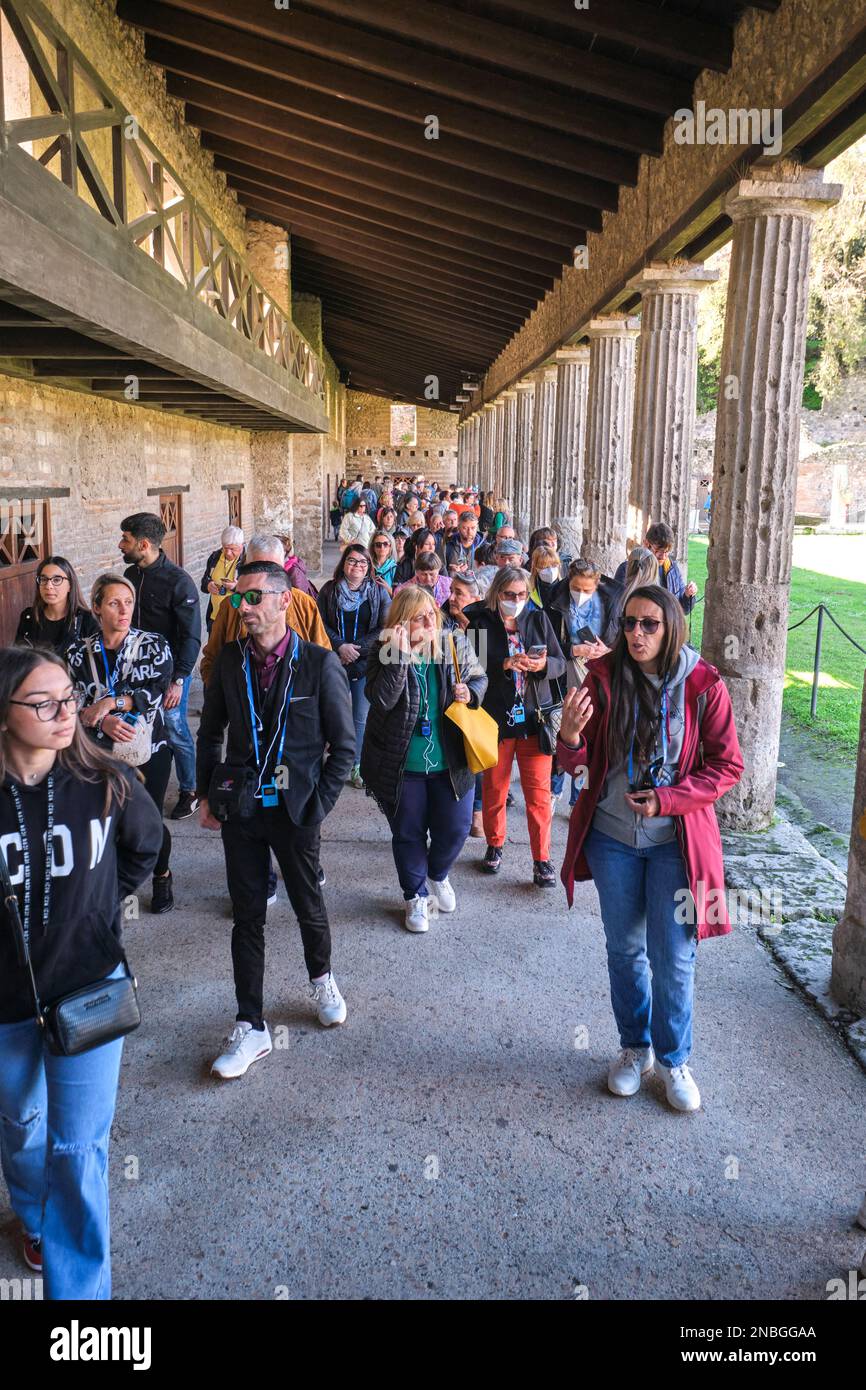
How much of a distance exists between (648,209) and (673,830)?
725cm

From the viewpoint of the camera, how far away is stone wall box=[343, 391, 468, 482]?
45781 mm

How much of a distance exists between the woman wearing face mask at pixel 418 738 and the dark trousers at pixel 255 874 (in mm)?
1078

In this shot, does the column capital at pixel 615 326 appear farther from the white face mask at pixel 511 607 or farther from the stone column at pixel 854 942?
the stone column at pixel 854 942

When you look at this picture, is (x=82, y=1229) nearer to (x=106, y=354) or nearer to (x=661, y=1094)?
(x=661, y=1094)

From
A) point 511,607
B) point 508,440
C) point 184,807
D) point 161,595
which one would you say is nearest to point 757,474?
point 511,607

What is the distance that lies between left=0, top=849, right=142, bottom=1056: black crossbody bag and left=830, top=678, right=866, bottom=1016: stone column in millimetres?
3202

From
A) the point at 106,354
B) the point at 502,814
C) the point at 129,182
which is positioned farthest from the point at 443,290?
the point at 502,814

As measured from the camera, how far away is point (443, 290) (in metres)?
18.6

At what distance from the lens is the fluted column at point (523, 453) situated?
Answer: 63.4ft

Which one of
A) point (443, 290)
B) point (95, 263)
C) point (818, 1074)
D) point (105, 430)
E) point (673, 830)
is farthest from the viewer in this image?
point (443, 290)

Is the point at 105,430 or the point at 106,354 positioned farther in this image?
the point at 105,430

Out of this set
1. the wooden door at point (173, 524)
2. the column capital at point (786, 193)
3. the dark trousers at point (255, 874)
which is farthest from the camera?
the wooden door at point (173, 524)

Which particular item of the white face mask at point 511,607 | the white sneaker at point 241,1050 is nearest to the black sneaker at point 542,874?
the white face mask at point 511,607
